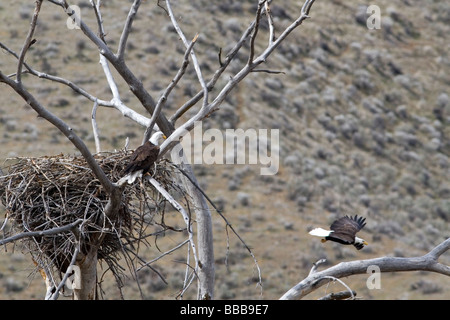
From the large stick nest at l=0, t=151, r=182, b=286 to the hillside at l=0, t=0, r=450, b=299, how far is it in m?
11.4

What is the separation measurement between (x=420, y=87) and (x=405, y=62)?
6.24ft

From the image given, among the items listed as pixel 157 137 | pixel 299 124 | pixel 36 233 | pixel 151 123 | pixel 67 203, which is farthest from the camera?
pixel 299 124

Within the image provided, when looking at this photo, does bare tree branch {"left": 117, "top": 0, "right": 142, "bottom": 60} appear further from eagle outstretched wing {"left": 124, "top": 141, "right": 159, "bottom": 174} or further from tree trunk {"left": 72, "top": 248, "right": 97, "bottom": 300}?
tree trunk {"left": 72, "top": 248, "right": 97, "bottom": 300}

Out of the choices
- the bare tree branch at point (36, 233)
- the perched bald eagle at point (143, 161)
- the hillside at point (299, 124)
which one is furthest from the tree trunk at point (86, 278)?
the hillside at point (299, 124)

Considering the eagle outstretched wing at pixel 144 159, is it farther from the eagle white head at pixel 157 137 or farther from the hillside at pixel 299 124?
the hillside at pixel 299 124

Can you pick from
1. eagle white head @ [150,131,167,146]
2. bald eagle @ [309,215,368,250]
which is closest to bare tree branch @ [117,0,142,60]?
eagle white head @ [150,131,167,146]

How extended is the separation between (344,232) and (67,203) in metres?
2.32

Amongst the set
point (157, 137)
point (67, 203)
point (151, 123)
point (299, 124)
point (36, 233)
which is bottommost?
point (36, 233)

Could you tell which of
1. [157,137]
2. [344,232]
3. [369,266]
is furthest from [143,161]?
[344,232]

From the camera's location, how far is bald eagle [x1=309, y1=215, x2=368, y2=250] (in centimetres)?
575

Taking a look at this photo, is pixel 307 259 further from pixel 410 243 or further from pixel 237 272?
pixel 410 243

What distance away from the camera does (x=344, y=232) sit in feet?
19.3

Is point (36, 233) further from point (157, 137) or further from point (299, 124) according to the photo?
point (299, 124)
